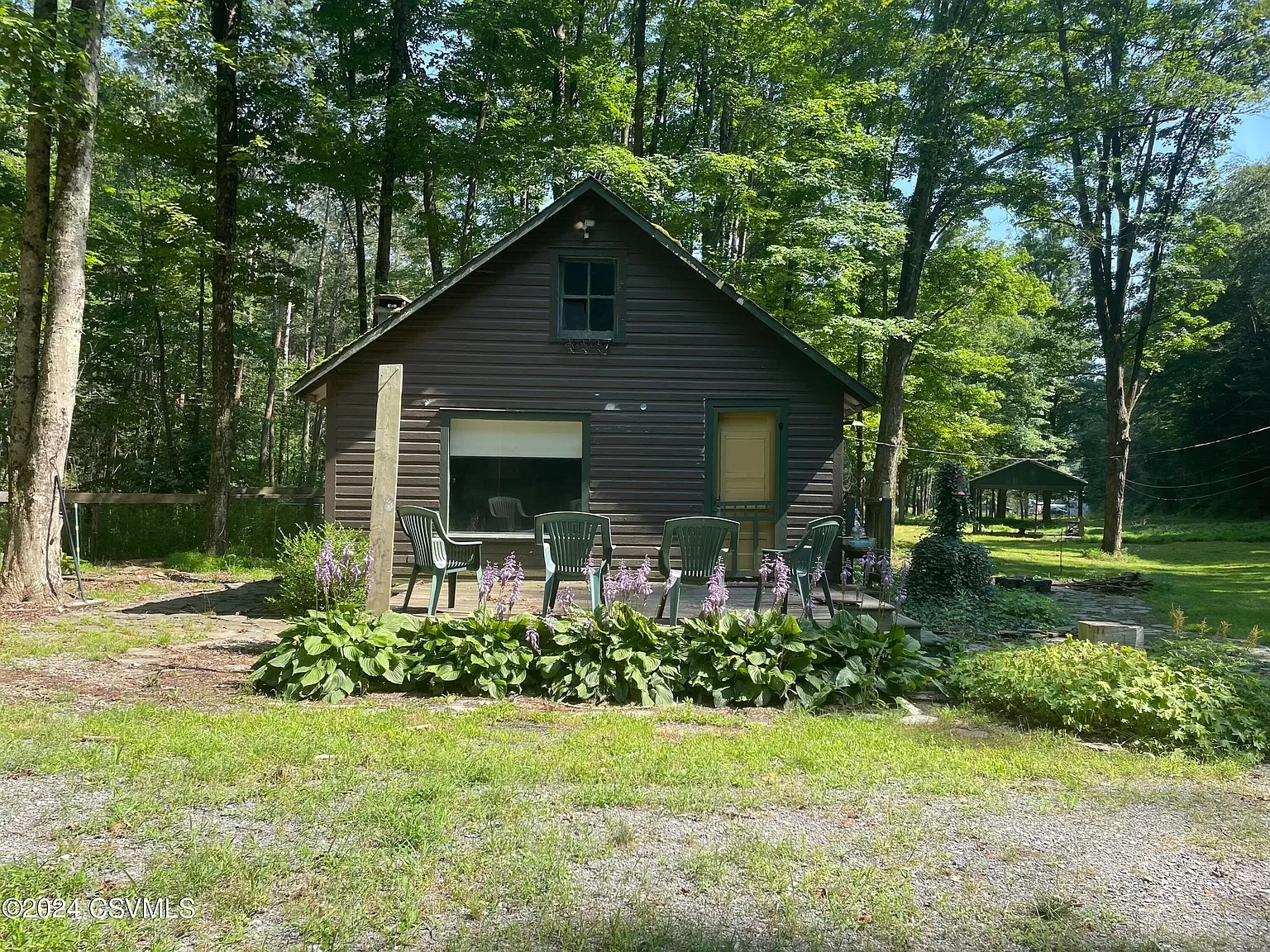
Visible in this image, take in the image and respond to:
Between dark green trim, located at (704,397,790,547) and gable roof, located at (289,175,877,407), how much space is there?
0.79 meters

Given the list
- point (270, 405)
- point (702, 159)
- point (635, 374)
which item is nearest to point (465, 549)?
point (635, 374)

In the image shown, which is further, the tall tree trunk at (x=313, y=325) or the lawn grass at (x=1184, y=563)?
the tall tree trunk at (x=313, y=325)

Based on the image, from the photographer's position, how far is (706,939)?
246 centimetres

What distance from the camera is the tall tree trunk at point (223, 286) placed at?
1411 centimetres

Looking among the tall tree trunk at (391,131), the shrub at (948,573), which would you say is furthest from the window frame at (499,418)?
the tall tree trunk at (391,131)

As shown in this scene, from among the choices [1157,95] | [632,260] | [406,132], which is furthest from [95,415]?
[1157,95]

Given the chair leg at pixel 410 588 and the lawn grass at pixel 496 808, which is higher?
the chair leg at pixel 410 588

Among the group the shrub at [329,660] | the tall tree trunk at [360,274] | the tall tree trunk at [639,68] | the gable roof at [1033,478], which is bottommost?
the shrub at [329,660]

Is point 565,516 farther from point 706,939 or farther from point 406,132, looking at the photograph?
point 406,132

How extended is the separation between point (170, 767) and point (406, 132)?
52.8ft

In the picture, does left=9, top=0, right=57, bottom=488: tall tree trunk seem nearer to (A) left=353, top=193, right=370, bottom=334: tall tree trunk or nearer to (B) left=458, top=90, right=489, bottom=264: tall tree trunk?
(B) left=458, top=90, right=489, bottom=264: tall tree trunk

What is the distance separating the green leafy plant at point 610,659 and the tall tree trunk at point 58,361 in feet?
21.6

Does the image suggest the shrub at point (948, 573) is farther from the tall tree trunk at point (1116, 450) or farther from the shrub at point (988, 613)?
the tall tree trunk at point (1116, 450)

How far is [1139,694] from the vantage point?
A: 4.90 m
